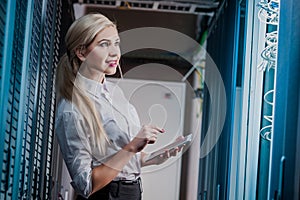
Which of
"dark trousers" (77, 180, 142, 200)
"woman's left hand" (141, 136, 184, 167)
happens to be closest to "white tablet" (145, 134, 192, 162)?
"woman's left hand" (141, 136, 184, 167)

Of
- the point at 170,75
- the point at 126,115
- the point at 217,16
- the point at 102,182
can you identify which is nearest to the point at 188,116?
the point at 170,75

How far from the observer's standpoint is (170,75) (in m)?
3.21

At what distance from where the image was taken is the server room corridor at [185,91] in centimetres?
149

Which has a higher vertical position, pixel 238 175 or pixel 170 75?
pixel 170 75

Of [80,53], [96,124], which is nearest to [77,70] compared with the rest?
[80,53]

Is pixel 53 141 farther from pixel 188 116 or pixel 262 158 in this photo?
pixel 188 116

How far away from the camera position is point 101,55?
2262mm

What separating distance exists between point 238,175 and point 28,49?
93cm

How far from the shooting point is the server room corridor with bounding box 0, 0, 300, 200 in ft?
4.88

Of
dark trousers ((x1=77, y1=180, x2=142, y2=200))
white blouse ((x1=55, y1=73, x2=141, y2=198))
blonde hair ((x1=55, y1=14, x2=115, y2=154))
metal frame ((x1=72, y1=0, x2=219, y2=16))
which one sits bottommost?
dark trousers ((x1=77, y1=180, x2=142, y2=200))

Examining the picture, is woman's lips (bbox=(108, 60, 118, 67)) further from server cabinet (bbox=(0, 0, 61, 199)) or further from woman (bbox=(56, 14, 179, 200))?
server cabinet (bbox=(0, 0, 61, 199))

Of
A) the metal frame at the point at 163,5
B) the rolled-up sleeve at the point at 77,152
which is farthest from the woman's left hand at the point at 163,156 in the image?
the metal frame at the point at 163,5

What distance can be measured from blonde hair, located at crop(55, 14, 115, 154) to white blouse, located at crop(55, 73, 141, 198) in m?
0.02

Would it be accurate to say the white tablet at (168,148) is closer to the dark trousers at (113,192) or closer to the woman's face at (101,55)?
the dark trousers at (113,192)
